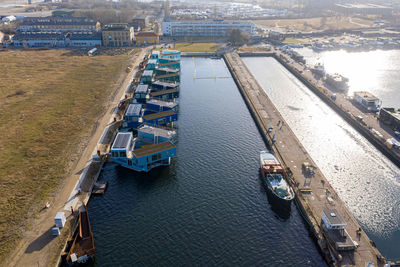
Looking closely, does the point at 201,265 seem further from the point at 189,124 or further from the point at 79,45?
the point at 79,45

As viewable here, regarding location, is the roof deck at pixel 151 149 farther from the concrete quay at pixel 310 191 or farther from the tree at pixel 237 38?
the tree at pixel 237 38

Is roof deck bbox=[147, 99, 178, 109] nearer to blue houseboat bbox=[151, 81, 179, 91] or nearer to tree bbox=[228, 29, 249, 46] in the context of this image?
blue houseboat bbox=[151, 81, 179, 91]

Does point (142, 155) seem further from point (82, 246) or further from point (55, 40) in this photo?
point (55, 40)

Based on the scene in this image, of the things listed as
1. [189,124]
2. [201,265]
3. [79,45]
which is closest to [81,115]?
[189,124]

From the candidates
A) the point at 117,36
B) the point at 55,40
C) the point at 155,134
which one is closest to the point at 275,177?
the point at 155,134

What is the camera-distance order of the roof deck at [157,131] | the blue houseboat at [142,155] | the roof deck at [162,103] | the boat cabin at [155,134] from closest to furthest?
the blue houseboat at [142,155], the boat cabin at [155,134], the roof deck at [157,131], the roof deck at [162,103]

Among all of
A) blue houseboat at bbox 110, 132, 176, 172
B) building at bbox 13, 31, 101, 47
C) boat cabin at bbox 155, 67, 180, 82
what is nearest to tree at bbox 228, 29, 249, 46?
boat cabin at bbox 155, 67, 180, 82

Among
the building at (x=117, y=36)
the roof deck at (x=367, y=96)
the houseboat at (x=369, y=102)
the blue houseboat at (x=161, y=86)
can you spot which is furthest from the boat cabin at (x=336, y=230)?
the building at (x=117, y=36)
